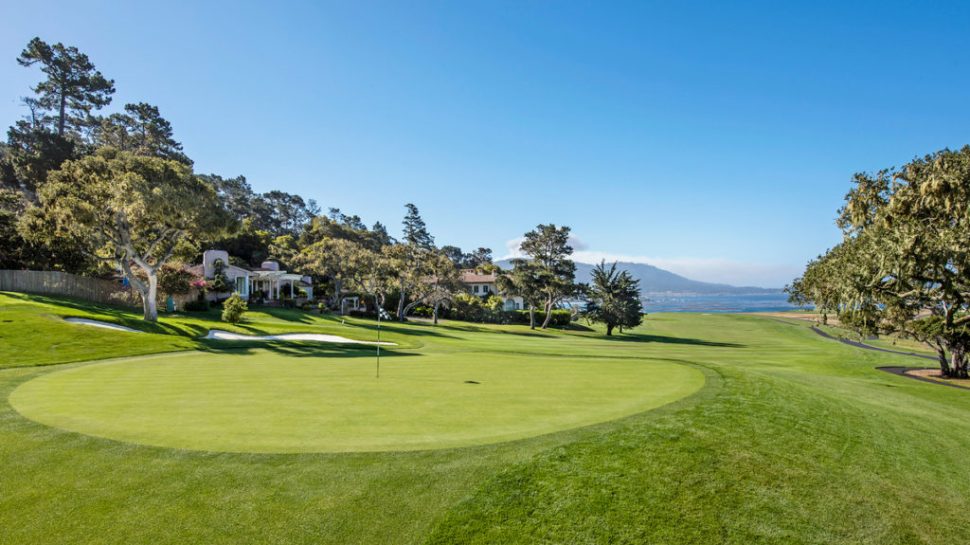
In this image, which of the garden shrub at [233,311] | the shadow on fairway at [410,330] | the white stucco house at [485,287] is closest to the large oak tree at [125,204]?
the garden shrub at [233,311]

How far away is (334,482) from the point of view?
5070 mm

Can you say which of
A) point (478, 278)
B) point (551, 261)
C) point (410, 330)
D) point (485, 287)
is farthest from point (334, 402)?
point (478, 278)

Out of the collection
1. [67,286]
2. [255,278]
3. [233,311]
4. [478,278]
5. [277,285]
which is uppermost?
[478,278]

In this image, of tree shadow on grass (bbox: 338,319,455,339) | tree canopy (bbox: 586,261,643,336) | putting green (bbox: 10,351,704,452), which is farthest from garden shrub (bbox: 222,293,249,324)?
tree canopy (bbox: 586,261,643,336)

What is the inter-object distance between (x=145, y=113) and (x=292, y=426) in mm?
80164

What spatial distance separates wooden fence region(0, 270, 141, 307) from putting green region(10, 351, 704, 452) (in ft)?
90.5

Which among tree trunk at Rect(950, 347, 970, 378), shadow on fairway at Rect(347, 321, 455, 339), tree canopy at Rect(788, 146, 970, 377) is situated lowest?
shadow on fairway at Rect(347, 321, 455, 339)

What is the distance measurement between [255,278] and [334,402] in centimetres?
5239

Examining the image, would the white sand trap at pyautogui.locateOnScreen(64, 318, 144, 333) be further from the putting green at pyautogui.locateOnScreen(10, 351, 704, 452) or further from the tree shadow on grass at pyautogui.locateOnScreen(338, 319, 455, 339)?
the tree shadow on grass at pyautogui.locateOnScreen(338, 319, 455, 339)

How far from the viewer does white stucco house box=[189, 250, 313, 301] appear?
164ft

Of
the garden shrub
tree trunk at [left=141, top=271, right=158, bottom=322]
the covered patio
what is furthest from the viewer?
the covered patio

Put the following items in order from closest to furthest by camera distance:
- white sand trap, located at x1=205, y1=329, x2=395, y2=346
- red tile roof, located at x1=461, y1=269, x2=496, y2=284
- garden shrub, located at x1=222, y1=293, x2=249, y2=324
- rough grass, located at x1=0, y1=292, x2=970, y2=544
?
1. rough grass, located at x1=0, y1=292, x2=970, y2=544
2. white sand trap, located at x1=205, y1=329, x2=395, y2=346
3. garden shrub, located at x1=222, y1=293, x2=249, y2=324
4. red tile roof, located at x1=461, y1=269, x2=496, y2=284

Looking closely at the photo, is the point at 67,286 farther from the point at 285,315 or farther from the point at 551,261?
the point at 551,261

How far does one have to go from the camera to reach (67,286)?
112 ft
